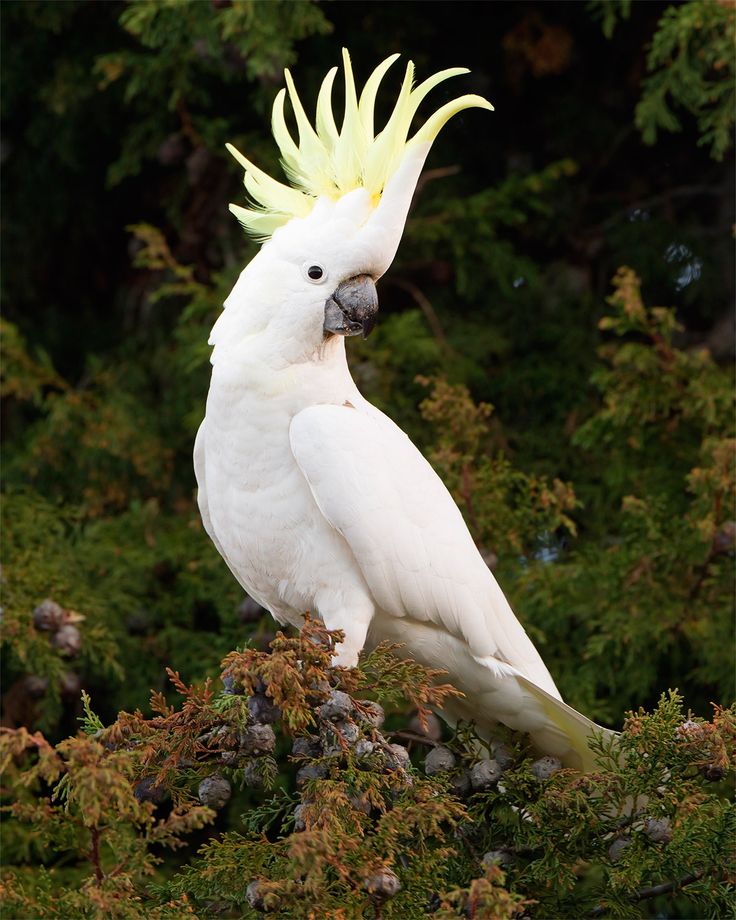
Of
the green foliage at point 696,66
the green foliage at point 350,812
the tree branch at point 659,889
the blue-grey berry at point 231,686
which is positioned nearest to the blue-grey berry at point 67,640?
the green foliage at point 350,812

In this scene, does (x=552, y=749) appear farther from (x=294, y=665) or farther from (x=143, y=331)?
(x=143, y=331)

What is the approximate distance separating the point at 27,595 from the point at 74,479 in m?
0.85

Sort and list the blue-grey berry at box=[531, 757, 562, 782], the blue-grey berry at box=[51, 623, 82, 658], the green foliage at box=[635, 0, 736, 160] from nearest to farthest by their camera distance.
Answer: the blue-grey berry at box=[531, 757, 562, 782]
the blue-grey berry at box=[51, 623, 82, 658]
the green foliage at box=[635, 0, 736, 160]

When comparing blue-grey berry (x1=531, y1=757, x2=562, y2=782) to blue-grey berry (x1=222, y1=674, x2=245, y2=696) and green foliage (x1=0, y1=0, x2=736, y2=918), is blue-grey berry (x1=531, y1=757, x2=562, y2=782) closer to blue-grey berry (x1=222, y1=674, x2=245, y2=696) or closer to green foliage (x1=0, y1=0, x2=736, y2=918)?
green foliage (x1=0, y1=0, x2=736, y2=918)

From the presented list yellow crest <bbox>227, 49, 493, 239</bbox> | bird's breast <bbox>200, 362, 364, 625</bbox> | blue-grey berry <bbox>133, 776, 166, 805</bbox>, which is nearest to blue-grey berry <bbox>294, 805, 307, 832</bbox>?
blue-grey berry <bbox>133, 776, 166, 805</bbox>

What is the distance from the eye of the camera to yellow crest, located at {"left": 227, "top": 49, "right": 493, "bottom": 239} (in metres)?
2.75

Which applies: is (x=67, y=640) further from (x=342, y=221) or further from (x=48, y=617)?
(x=342, y=221)

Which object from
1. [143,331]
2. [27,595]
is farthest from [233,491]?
[143,331]

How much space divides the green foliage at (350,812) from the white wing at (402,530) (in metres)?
0.32

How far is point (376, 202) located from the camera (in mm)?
2791

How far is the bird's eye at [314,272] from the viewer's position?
8.95 ft

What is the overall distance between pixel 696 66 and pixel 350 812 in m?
2.73

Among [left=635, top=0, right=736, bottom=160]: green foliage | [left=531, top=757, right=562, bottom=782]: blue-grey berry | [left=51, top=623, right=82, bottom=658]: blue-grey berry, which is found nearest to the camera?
[left=531, top=757, right=562, bottom=782]: blue-grey berry

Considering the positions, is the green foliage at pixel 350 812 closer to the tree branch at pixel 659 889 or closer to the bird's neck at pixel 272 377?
the tree branch at pixel 659 889
